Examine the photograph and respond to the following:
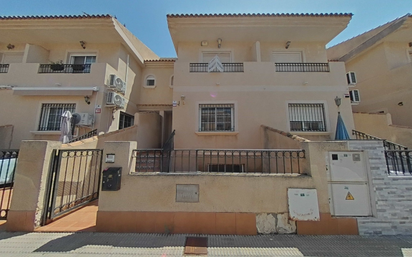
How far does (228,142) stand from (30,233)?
720 centimetres

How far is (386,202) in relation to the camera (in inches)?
151

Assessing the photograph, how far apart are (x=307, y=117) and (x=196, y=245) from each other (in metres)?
8.28

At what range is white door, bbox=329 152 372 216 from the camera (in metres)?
3.88

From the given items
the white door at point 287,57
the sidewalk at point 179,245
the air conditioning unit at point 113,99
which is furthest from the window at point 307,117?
the air conditioning unit at point 113,99

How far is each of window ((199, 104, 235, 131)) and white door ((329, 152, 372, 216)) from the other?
514 centimetres

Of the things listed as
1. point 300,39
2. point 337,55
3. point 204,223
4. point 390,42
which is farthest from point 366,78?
point 204,223

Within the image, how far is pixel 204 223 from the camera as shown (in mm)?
3854

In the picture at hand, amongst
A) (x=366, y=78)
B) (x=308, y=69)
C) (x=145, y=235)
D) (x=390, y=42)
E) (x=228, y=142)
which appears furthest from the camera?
(x=366, y=78)

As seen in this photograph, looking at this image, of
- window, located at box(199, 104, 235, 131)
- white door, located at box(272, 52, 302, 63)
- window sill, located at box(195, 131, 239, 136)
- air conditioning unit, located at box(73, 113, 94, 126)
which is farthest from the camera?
white door, located at box(272, 52, 302, 63)

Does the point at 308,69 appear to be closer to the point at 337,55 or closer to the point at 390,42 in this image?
the point at 390,42

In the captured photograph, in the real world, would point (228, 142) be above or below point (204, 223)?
above

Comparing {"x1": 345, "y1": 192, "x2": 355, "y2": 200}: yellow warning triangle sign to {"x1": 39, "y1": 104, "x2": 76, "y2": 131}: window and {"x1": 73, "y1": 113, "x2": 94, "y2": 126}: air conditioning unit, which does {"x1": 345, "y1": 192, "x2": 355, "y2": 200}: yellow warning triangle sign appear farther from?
{"x1": 39, "y1": 104, "x2": 76, "y2": 131}: window

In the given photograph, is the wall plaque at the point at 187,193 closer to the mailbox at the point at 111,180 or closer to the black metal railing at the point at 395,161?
the mailbox at the point at 111,180

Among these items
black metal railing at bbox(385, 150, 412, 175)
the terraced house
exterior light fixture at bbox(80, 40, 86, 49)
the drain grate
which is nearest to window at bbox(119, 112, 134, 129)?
the terraced house
